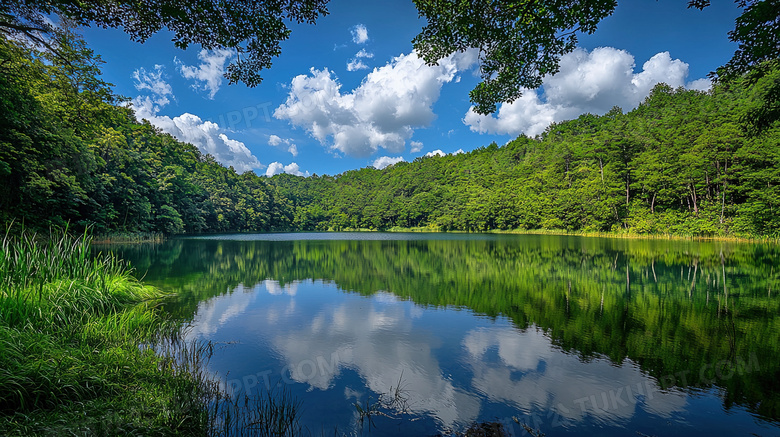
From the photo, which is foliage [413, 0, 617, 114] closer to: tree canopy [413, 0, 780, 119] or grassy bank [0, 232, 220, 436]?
tree canopy [413, 0, 780, 119]

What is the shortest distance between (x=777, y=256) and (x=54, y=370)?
25509mm

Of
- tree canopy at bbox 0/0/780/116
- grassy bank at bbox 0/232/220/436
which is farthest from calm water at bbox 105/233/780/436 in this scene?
tree canopy at bbox 0/0/780/116

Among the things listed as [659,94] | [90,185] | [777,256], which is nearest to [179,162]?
[90,185]

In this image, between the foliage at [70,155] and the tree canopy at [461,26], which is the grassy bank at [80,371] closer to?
the tree canopy at [461,26]

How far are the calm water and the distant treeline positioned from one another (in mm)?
5520

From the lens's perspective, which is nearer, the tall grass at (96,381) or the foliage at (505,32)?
the tall grass at (96,381)

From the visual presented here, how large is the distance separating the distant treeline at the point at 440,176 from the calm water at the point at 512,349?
5520mm

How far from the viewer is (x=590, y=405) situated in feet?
12.2

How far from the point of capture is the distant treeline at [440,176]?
45.3 ft

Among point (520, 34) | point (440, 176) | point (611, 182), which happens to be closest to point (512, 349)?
point (520, 34)

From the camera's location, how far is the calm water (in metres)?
3.52

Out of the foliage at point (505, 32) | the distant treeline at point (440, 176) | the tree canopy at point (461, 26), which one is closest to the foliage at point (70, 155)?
the distant treeline at point (440, 176)

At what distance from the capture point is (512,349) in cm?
545

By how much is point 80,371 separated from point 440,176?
80.0 meters
